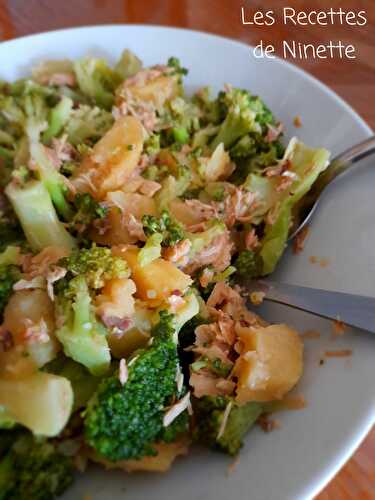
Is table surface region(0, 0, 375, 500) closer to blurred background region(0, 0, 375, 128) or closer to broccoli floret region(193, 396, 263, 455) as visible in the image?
blurred background region(0, 0, 375, 128)

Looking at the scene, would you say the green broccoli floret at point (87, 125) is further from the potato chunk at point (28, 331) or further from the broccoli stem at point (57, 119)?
the potato chunk at point (28, 331)

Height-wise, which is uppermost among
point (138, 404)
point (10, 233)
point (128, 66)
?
point (128, 66)

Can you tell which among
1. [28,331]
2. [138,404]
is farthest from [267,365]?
[28,331]

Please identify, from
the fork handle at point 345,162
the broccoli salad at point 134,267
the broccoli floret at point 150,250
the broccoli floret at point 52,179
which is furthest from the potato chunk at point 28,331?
the fork handle at point 345,162

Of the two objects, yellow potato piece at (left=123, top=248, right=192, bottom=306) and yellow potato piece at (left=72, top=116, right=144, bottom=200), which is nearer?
yellow potato piece at (left=123, top=248, right=192, bottom=306)

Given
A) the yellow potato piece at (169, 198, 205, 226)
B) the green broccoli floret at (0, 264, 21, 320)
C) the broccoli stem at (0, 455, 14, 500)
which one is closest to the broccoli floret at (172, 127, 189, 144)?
the yellow potato piece at (169, 198, 205, 226)

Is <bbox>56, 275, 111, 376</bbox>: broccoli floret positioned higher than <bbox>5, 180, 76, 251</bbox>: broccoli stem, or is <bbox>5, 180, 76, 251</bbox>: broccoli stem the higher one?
<bbox>5, 180, 76, 251</bbox>: broccoli stem

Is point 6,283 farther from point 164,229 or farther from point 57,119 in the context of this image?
point 57,119
